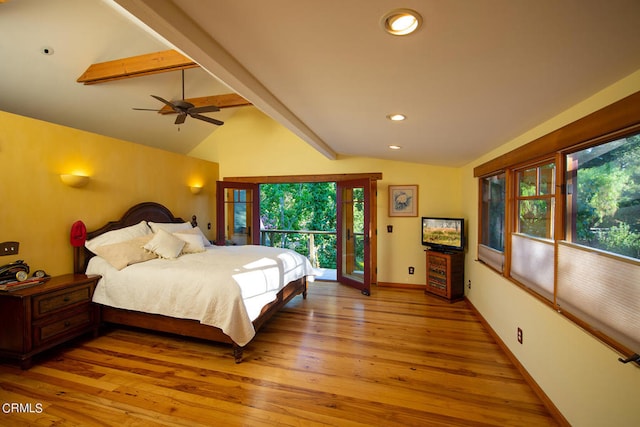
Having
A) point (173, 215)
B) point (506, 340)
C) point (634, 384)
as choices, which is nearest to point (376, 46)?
point (634, 384)

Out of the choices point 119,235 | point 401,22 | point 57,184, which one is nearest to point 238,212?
point 119,235

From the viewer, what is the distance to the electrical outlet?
101 inches

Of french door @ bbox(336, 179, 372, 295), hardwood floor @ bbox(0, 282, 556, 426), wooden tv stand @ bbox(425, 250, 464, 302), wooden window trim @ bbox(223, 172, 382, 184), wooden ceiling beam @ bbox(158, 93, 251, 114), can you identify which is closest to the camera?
hardwood floor @ bbox(0, 282, 556, 426)

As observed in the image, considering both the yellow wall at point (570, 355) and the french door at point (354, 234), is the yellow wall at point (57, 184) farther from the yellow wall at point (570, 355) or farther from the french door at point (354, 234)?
the yellow wall at point (570, 355)

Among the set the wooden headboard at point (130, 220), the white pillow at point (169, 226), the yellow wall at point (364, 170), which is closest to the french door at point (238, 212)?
the yellow wall at point (364, 170)

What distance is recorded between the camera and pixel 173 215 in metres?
4.71

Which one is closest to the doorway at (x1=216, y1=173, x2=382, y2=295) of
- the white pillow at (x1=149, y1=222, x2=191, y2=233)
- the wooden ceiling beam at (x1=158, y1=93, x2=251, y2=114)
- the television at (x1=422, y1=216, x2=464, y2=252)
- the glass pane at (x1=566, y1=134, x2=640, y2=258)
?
Result: the white pillow at (x1=149, y1=222, x2=191, y2=233)

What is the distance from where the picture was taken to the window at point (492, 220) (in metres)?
3.05

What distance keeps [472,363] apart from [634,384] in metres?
1.40

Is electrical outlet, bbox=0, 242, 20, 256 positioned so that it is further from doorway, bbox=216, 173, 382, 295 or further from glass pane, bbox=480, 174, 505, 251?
glass pane, bbox=480, 174, 505, 251

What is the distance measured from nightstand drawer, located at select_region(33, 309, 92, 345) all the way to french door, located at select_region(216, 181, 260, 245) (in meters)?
2.23

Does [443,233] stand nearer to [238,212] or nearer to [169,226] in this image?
[238,212]

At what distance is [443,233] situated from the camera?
14.2 ft

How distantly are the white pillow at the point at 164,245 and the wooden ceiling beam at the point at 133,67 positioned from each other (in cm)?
193
